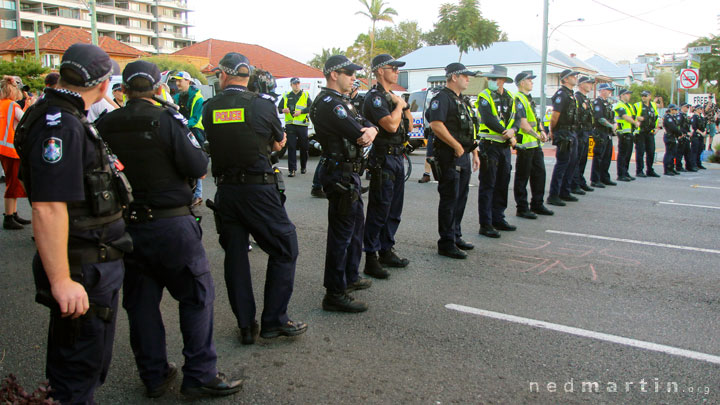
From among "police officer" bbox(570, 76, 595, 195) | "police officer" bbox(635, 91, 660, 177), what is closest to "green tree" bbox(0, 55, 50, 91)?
"police officer" bbox(635, 91, 660, 177)

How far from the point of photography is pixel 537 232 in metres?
7.36

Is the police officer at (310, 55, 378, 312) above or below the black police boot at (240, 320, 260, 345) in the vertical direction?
above

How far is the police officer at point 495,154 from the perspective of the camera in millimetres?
7121

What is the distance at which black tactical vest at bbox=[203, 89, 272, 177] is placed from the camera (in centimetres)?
363

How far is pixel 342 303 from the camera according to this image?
4.46m

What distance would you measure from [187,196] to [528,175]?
6230mm

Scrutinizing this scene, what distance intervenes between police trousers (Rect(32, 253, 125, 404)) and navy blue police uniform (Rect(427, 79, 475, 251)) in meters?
4.16

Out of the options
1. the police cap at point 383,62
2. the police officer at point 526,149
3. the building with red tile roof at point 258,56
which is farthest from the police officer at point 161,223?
the building with red tile roof at point 258,56

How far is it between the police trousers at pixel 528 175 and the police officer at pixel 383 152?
333 cm

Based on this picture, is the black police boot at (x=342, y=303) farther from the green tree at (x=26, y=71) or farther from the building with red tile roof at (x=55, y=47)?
the building with red tile roof at (x=55, y=47)

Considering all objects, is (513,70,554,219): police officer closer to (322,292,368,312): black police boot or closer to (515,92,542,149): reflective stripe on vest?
(515,92,542,149): reflective stripe on vest

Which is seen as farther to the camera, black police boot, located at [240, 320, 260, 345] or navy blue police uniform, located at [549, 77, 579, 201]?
navy blue police uniform, located at [549, 77, 579, 201]

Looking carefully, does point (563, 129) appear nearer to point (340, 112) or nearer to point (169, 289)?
point (340, 112)

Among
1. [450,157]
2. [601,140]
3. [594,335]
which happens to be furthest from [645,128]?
[594,335]
